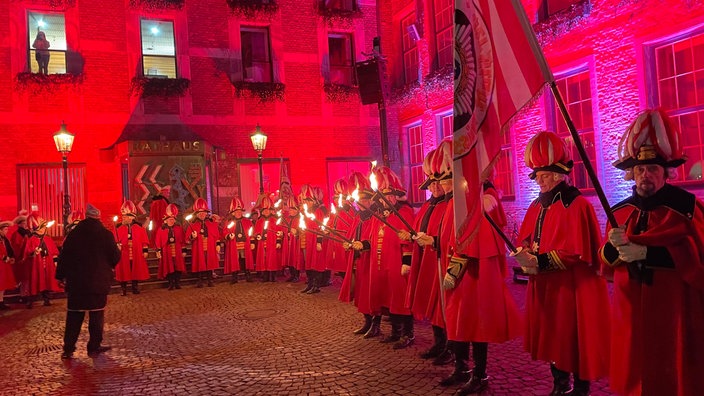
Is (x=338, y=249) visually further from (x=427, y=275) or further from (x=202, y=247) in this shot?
(x=427, y=275)

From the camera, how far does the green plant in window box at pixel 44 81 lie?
15.8 metres

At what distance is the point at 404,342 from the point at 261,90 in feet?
45.4

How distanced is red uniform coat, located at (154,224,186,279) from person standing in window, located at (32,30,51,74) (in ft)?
25.3

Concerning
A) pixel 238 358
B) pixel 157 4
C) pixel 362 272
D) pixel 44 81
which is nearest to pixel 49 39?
pixel 44 81

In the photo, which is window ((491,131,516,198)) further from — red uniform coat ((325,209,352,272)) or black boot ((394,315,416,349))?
black boot ((394,315,416,349))

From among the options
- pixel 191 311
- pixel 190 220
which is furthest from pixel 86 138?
pixel 191 311

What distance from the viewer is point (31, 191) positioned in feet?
51.9

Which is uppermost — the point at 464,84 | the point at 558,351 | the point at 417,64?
the point at 417,64

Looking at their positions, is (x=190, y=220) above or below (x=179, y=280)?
above

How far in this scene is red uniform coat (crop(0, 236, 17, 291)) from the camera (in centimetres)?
1130

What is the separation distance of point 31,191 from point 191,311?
30.7ft

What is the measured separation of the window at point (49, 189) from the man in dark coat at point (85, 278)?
976 centimetres

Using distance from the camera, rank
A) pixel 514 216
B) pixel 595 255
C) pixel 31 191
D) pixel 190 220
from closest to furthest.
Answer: pixel 595 255 → pixel 514 216 → pixel 190 220 → pixel 31 191

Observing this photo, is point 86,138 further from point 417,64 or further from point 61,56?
point 417,64
